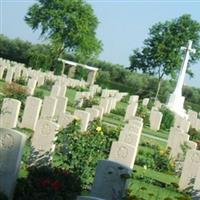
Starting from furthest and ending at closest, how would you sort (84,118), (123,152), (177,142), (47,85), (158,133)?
(47,85)
(158,133)
(177,142)
(84,118)
(123,152)

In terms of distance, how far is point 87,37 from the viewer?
225 feet

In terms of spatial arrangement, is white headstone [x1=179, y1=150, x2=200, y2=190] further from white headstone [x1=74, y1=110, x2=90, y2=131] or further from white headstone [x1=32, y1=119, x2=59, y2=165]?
white headstone [x1=74, y1=110, x2=90, y2=131]

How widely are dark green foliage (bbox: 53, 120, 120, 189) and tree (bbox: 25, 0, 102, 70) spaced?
53.7 m

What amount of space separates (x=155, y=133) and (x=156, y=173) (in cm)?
1216

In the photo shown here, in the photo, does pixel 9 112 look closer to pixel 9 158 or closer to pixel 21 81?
pixel 9 158

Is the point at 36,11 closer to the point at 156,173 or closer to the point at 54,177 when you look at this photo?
the point at 156,173

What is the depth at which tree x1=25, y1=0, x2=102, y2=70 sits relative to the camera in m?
67.4

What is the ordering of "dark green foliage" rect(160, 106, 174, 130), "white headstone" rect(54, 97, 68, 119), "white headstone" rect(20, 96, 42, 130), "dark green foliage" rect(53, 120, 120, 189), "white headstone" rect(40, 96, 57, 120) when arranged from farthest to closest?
"dark green foliage" rect(160, 106, 174, 130), "white headstone" rect(54, 97, 68, 119), "white headstone" rect(40, 96, 57, 120), "white headstone" rect(20, 96, 42, 130), "dark green foliage" rect(53, 120, 120, 189)

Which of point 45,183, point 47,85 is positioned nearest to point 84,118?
point 45,183

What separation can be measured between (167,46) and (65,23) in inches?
656

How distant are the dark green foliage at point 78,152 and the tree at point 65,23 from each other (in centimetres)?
5367

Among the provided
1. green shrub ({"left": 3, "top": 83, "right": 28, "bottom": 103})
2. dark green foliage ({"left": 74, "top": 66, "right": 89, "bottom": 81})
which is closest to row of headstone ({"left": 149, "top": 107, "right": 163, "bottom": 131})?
green shrub ({"left": 3, "top": 83, "right": 28, "bottom": 103})

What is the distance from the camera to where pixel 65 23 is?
68625mm

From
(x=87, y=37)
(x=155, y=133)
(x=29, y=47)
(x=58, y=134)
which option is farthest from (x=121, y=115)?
(x=29, y=47)
